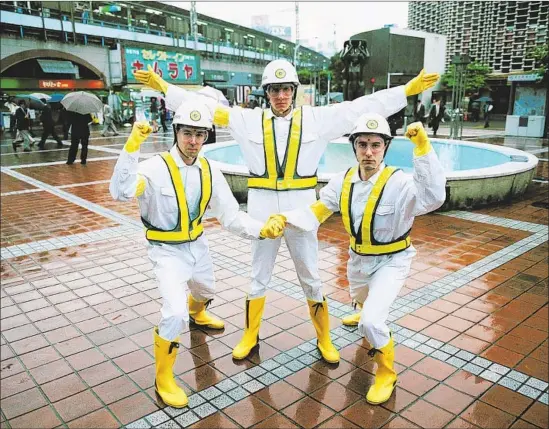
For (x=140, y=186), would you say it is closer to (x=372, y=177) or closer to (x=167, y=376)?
(x=167, y=376)

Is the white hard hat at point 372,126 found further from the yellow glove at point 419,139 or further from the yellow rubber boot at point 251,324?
the yellow rubber boot at point 251,324

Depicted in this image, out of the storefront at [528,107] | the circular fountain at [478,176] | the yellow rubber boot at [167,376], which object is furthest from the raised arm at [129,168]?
the storefront at [528,107]

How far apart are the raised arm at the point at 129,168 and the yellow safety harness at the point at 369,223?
1417mm

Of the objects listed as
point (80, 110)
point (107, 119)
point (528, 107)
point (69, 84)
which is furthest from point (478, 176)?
point (69, 84)

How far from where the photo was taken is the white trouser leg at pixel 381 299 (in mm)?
3240

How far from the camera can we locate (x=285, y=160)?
3.65m

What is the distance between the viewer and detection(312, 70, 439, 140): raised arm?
11.5ft

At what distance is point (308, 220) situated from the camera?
11.6 feet

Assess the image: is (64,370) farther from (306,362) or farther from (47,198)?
(47,198)

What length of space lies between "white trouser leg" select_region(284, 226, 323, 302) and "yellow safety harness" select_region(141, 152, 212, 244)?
68 cm

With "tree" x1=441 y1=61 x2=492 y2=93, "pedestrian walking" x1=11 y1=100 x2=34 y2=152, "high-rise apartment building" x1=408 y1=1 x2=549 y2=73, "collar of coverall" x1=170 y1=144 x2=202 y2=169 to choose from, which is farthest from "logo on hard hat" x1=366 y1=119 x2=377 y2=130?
"tree" x1=441 y1=61 x2=492 y2=93

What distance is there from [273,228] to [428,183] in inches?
41.3

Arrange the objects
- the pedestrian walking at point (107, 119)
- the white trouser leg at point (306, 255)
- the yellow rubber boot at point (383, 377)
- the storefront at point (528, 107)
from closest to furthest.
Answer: the yellow rubber boot at point (383, 377) < the white trouser leg at point (306, 255) < the storefront at point (528, 107) < the pedestrian walking at point (107, 119)

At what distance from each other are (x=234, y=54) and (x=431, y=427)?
4438 centimetres
